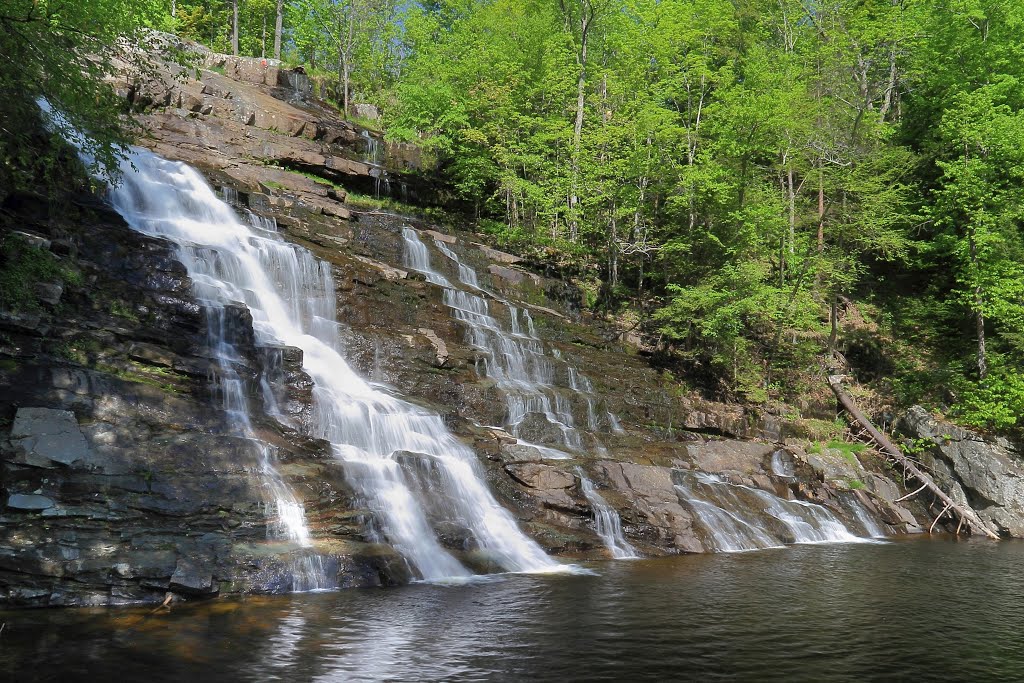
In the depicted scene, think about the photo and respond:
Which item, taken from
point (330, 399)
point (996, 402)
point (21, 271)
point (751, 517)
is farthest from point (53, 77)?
point (996, 402)

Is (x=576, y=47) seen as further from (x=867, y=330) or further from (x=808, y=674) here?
(x=808, y=674)

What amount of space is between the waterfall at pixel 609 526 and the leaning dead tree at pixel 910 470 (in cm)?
1058

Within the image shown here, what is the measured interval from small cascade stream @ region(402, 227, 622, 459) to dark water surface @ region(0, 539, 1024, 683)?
20.6ft

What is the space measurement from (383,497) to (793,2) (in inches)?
1213

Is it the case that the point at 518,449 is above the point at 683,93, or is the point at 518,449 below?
below

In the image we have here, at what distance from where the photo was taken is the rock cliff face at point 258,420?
895cm

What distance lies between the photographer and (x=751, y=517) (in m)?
15.4

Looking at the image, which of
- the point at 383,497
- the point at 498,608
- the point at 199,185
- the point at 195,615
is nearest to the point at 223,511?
the point at 195,615

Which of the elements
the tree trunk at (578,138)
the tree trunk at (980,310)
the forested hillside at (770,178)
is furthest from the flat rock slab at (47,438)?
the tree trunk at (980,310)

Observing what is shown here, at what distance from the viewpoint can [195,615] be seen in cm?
817

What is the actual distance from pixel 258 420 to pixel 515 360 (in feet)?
28.8

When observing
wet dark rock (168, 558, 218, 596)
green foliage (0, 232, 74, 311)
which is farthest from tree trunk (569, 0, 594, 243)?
wet dark rock (168, 558, 218, 596)

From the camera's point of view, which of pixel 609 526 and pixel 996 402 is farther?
pixel 996 402

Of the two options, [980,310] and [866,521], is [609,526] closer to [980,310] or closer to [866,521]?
[866,521]
